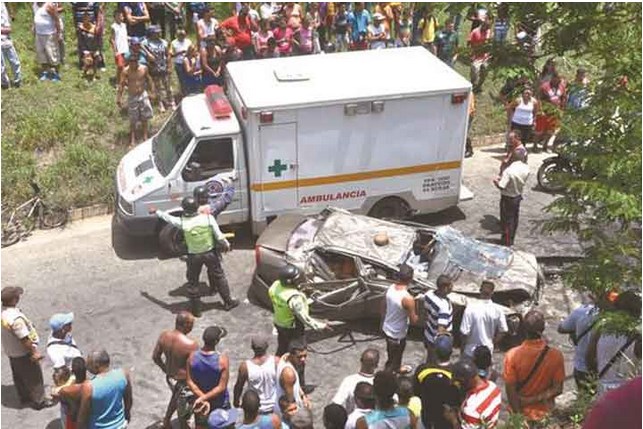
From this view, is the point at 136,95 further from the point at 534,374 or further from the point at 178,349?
the point at 534,374

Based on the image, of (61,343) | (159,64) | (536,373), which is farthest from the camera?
(159,64)

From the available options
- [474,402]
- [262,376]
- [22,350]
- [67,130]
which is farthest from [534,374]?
[67,130]

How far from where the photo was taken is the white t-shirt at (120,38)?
16922 millimetres

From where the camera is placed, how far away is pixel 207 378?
8250 mm

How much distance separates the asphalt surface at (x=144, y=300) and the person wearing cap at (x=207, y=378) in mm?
1567

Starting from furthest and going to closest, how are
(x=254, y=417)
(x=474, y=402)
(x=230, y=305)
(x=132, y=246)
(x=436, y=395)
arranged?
(x=132, y=246) → (x=230, y=305) → (x=436, y=395) → (x=474, y=402) → (x=254, y=417)

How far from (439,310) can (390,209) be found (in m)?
4.17

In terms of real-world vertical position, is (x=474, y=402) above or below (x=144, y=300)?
above

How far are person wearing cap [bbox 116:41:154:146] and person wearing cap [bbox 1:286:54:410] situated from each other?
262 inches

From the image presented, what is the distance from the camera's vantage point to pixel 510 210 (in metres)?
12.9

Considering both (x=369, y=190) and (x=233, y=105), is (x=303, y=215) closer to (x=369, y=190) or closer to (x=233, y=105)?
(x=369, y=190)

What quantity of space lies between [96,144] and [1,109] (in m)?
2.20

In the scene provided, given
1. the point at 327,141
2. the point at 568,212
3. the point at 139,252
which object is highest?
the point at 568,212

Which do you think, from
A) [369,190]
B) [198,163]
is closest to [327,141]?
[369,190]
